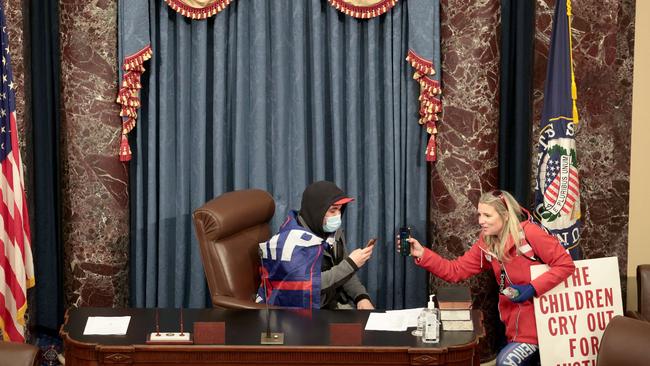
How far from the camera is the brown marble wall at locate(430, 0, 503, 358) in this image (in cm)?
606

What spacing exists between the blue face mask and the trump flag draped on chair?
1.21m

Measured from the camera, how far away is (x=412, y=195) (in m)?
6.39

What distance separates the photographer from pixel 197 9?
6.14 m

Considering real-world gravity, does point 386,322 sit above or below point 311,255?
below

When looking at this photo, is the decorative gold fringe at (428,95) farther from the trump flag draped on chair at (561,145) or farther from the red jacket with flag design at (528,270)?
the red jacket with flag design at (528,270)

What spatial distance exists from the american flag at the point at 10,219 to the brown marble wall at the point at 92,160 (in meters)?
0.64

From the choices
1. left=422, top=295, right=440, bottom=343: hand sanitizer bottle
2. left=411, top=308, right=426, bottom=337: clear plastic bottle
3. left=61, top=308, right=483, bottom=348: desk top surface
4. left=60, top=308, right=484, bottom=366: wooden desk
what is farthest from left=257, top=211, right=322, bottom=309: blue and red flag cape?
left=422, top=295, right=440, bottom=343: hand sanitizer bottle

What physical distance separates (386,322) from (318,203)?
95cm

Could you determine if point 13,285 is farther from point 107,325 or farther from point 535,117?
point 535,117

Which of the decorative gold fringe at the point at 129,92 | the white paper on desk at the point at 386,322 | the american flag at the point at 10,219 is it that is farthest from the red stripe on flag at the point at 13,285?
the white paper on desk at the point at 386,322

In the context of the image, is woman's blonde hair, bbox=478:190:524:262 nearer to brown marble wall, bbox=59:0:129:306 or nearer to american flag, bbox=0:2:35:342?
brown marble wall, bbox=59:0:129:306

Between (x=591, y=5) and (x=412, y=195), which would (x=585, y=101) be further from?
(x=412, y=195)

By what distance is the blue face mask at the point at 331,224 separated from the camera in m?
5.41

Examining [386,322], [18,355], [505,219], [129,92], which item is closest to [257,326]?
[386,322]
